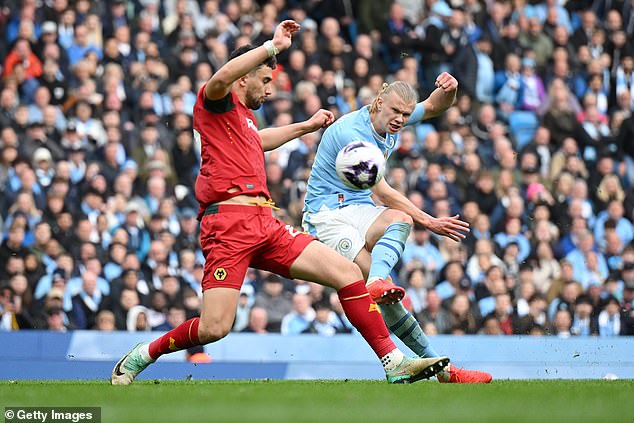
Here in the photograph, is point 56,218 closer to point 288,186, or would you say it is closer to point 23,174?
point 23,174

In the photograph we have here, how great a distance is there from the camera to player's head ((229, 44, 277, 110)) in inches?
346

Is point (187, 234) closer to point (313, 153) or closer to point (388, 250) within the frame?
point (313, 153)

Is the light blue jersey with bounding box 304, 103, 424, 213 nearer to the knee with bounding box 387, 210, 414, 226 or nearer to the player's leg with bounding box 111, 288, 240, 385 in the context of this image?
the knee with bounding box 387, 210, 414, 226

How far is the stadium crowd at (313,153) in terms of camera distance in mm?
13852

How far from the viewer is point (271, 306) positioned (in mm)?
13875

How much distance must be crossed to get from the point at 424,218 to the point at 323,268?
1024 mm

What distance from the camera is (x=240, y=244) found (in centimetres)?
857

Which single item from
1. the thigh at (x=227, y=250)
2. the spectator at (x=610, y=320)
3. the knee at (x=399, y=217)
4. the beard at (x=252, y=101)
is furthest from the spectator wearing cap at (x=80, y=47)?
the thigh at (x=227, y=250)

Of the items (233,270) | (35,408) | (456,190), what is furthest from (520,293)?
(35,408)

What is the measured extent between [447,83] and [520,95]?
892 centimetres

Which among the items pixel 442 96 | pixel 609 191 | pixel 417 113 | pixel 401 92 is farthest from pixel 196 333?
pixel 609 191

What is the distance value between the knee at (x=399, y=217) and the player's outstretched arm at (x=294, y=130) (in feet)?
2.77

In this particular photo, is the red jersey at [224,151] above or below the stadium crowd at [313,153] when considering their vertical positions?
above

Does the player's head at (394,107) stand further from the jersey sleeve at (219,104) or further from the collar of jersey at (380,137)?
the jersey sleeve at (219,104)
